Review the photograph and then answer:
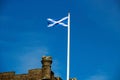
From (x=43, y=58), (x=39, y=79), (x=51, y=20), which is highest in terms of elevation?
(x=51, y=20)

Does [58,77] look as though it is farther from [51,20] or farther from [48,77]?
[51,20]

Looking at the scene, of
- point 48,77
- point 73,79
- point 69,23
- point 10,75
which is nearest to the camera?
point 69,23

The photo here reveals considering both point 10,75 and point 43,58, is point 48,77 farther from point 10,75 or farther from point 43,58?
point 10,75

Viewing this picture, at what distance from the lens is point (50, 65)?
30812 mm

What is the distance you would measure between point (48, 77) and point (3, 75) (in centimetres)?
541

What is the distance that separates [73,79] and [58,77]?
4928mm

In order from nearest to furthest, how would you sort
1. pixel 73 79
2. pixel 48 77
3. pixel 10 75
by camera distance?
pixel 48 77 < pixel 10 75 < pixel 73 79

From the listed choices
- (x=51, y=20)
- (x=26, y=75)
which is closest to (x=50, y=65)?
(x=26, y=75)

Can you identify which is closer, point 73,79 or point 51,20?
point 51,20

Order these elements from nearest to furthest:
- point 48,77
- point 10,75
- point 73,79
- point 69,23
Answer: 1. point 69,23
2. point 48,77
3. point 10,75
4. point 73,79

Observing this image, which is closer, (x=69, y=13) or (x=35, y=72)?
(x=69, y=13)

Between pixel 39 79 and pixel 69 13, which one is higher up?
pixel 69 13

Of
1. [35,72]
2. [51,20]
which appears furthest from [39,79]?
[51,20]

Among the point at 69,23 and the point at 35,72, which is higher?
the point at 69,23
